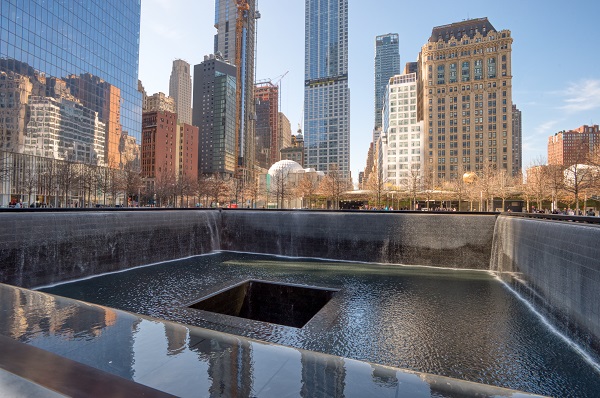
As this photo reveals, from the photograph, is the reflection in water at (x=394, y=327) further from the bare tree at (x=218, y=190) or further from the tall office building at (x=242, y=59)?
the tall office building at (x=242, y=59)

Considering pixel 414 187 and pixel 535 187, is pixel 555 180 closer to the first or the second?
pixel 535 187

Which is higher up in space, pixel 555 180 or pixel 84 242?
pixel 555 180

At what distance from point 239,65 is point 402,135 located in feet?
273

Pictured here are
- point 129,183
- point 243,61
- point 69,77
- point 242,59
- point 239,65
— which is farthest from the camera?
point 243,61

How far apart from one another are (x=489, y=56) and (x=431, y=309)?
10942cm

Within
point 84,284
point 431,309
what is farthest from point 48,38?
point 431,309

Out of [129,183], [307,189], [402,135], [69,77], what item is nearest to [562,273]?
[129,183]

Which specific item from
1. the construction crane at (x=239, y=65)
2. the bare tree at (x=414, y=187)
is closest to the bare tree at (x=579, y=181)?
the bare tree at (x=414, y=187)

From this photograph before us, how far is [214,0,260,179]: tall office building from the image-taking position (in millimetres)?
151688

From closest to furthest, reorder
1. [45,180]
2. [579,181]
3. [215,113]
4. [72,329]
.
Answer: [72,329] < [579,181] < [45,180] < [215,113]

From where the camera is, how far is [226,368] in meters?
3.51

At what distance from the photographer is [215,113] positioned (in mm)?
170375

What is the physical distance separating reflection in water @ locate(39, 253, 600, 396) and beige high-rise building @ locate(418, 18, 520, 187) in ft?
290

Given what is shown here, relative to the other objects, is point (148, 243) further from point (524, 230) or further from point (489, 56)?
point (489, 56)
